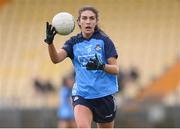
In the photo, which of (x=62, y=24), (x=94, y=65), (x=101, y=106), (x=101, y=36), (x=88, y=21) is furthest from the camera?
(x=101, y=106)

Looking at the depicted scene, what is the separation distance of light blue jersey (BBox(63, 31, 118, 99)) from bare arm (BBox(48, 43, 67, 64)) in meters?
0.06

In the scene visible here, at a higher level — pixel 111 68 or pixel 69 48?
pixel 69 48

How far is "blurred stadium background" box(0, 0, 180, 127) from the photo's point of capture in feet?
55.5

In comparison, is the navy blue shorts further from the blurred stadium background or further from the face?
the blurred stadium background

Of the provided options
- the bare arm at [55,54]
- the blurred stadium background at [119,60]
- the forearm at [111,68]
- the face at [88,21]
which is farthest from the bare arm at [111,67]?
the blurred stadium background at [119,60]

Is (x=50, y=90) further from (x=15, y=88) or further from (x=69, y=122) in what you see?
(x=69, y=122)

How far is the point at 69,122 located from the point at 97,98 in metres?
7.93

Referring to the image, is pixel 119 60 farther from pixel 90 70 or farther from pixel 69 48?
pixel 90 70

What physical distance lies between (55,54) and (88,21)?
1.79ft

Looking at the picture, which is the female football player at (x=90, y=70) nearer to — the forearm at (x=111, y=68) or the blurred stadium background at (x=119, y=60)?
the forearm at (x=111, y=68)

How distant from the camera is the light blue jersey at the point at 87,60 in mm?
7130

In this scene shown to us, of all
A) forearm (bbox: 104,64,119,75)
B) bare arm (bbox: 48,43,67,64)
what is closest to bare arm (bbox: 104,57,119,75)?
forearm (bbox: 104,64,119,75)

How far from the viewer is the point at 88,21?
706 cm

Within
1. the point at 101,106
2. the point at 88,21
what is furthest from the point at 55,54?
the point at 101,106
